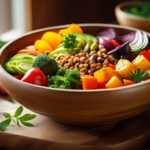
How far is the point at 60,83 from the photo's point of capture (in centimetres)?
136

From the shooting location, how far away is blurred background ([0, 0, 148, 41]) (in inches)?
115

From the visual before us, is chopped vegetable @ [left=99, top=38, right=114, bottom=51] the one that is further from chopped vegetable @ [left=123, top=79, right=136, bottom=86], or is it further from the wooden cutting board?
the wooden cutting board

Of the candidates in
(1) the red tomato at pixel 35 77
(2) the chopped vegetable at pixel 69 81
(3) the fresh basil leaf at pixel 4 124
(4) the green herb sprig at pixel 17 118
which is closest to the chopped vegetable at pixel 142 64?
(2) the chopped vegetable at pixel 69 81

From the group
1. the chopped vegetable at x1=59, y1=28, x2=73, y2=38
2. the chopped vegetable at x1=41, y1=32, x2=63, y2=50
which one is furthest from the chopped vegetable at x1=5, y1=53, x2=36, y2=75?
the chopped vegetable at x1=59, y1=28, x2=73, y2=38

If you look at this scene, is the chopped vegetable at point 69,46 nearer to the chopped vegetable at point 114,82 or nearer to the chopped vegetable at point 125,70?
the chopped vegetable at point 125,70

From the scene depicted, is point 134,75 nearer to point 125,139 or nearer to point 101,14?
point 125,139

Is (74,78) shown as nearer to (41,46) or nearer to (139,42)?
(41,46)

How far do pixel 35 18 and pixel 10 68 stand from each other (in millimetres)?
1519

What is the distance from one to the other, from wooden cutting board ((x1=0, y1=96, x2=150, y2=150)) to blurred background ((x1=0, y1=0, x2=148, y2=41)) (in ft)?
5.69

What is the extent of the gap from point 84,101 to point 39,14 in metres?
2.09

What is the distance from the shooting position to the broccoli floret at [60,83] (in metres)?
1.31

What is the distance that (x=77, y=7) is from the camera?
371 centimetres

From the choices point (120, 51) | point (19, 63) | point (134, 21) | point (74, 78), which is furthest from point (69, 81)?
point (134, 21)

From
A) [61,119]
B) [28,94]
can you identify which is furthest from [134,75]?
[28,94]
